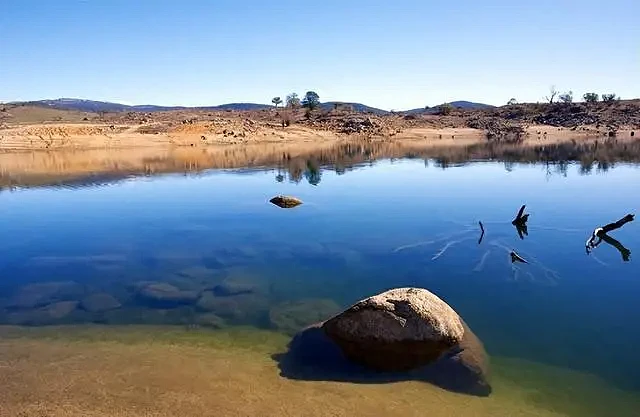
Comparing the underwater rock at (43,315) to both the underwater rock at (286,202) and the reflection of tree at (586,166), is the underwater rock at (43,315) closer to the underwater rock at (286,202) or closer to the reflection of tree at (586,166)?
the underwater rock at (286,202)

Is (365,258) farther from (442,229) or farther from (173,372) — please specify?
(173,372)

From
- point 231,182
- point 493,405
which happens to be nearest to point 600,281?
point 493,405

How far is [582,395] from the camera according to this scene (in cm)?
823

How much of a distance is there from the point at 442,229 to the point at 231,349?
11.4 m

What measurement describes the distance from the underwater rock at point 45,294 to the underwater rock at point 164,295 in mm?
1680

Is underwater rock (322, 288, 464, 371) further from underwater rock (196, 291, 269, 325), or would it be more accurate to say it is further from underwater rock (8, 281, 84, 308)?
underwater rock (8, 281, 84, 308)

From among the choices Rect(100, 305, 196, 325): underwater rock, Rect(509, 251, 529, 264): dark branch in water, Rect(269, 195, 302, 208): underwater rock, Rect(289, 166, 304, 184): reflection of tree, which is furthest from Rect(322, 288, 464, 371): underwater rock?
Rect(289, 166, 304, 184): reflection of tree

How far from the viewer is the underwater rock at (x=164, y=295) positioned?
489 inches

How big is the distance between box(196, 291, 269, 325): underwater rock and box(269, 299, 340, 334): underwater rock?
1.12ft

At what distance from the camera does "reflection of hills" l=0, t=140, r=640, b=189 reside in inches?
1471

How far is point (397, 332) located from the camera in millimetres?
9305

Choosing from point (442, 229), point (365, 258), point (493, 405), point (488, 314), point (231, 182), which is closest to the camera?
point (493, 405)

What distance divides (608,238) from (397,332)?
38.3 feet

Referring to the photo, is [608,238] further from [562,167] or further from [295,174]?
[562,167]
